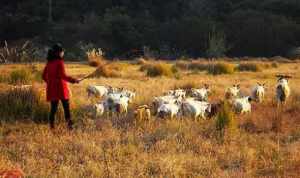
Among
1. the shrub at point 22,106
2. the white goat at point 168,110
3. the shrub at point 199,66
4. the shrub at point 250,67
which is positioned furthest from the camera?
the shrub at point 199,66

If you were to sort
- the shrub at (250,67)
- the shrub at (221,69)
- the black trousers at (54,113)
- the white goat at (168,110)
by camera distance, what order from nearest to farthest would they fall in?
the black trousers at (54,113) → the white goat at (168,110) → the shrub at (221,69) → the shrub at (250,67)

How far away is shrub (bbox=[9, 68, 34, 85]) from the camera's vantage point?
53.2 ft

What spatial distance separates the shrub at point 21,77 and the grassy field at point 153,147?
3625 mm

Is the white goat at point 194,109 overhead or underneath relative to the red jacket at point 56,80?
underneath

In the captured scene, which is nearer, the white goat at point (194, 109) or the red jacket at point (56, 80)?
the red jacket at point (56, 80)

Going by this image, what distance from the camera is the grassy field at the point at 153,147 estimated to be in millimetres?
7984

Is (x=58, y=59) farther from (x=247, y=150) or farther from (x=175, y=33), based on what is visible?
(x=175, y=33)

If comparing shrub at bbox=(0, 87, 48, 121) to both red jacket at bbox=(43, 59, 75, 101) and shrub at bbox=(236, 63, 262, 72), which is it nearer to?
red jacket at bbox=(43, 59, 75, 101)

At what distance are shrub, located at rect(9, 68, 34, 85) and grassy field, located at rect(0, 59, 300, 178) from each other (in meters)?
3.62

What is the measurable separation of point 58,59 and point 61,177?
375 cm

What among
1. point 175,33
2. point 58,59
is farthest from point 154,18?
point 58,59

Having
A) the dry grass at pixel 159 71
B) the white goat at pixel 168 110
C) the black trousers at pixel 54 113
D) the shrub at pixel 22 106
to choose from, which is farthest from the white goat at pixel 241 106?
the dry grass at pixel 159 71

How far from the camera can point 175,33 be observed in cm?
4866

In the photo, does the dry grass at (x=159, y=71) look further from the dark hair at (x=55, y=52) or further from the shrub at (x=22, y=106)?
the dark hair at (x=55, y=52)
